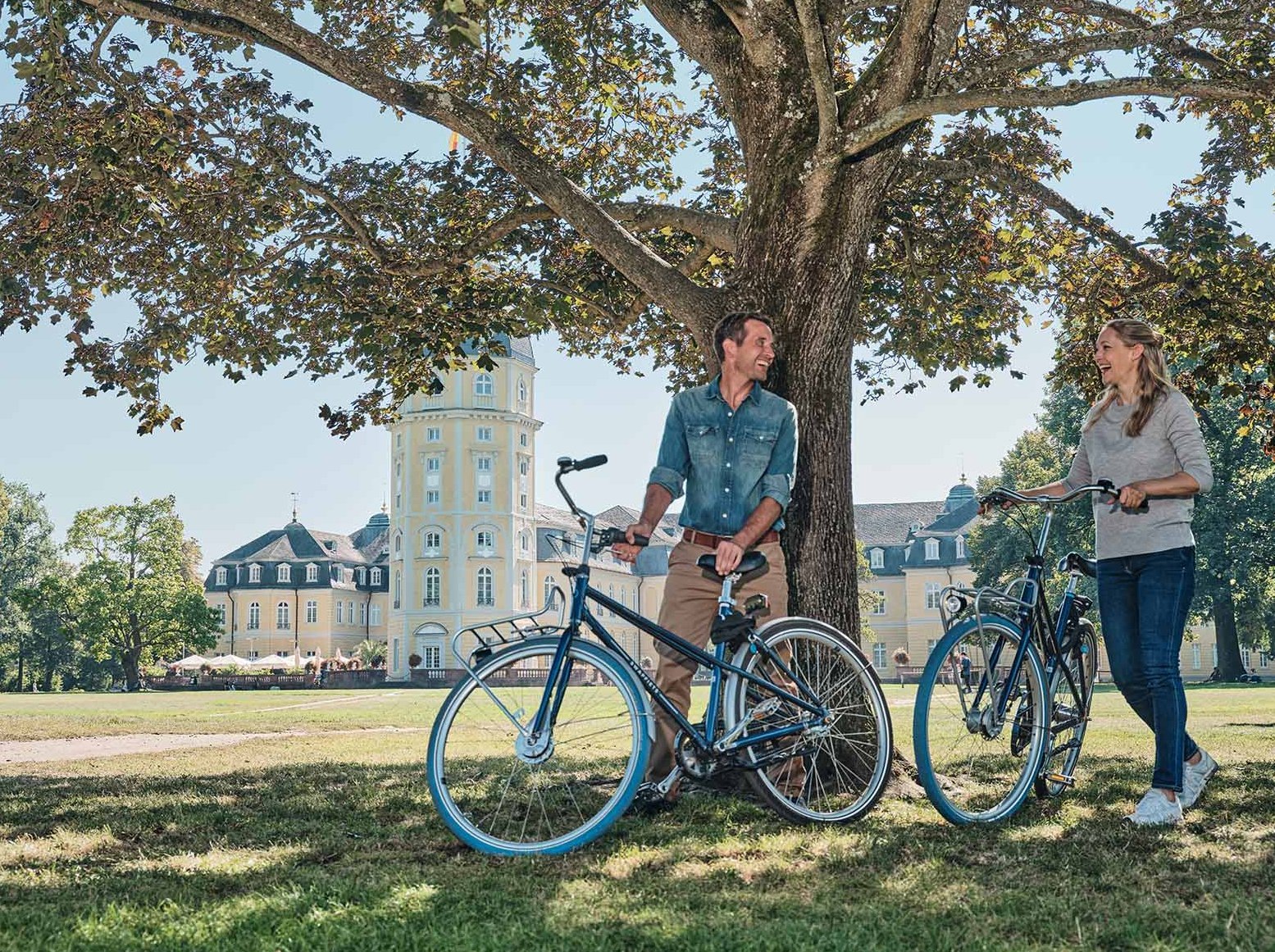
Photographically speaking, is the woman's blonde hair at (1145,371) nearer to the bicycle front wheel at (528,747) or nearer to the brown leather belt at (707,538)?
the brown leather belt at (707,538)

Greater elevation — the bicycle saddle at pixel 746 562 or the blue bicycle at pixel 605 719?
the bicycle saddle at pixel 746 562

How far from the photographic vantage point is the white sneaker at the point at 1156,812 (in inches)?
207

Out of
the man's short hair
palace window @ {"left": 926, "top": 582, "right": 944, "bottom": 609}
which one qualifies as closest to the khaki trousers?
the man's short hair

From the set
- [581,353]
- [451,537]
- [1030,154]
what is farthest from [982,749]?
[451,537]

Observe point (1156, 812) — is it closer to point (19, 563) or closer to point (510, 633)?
point (510, 633)

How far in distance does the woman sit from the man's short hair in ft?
A: 5.16

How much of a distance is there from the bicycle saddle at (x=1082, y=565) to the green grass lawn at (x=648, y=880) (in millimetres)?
1103

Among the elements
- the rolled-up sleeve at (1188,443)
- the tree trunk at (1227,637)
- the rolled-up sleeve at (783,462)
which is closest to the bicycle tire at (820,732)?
the rolled-up sleeve at (783,462)

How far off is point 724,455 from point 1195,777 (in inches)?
108

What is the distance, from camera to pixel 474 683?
4641 mm

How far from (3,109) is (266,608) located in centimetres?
9522

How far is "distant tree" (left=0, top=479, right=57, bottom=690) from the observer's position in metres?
74.9

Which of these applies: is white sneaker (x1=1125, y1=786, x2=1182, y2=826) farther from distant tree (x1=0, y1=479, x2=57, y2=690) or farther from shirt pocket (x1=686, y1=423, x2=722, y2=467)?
distant tree (x1=0, y1=479, x2=57, y2=690)

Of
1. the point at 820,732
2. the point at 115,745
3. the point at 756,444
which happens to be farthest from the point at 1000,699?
the point at 115,745
